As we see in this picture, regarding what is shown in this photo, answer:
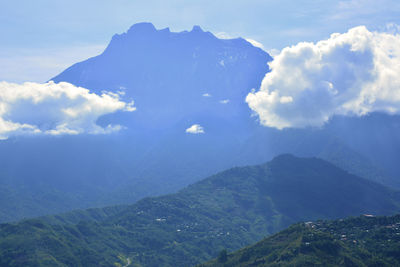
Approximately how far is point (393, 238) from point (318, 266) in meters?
45.2

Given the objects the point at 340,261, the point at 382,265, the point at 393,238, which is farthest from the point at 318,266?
the point at 393,238

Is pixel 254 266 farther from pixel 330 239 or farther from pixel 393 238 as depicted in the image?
pixel 393 238

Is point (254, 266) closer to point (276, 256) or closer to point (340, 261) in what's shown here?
point (276, 256)

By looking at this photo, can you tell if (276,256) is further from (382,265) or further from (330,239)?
(382,265)

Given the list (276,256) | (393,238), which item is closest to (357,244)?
(393,238)

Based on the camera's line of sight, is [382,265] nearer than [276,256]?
Yes

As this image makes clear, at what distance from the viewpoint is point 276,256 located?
643 ft

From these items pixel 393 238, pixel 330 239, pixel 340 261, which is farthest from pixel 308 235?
pixel 393 238

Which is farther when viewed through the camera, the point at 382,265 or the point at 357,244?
the point at 357,244

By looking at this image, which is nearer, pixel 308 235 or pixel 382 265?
pixel 382 265

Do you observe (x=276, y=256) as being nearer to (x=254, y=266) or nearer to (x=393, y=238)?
(x=254, y=266)

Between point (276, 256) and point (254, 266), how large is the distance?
1048cm

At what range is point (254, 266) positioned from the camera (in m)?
199

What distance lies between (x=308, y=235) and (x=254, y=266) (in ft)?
85.0
